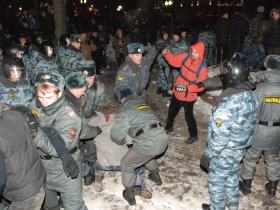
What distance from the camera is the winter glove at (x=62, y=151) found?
11.9 ft

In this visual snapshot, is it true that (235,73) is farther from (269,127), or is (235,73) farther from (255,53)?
(255,53)

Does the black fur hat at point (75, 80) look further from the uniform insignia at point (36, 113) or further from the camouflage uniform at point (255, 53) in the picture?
the camouflage uniform at point (255, 53)

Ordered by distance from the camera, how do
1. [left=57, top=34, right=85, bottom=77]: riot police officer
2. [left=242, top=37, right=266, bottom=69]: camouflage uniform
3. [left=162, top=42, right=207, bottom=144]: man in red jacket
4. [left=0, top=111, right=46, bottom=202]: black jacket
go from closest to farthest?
[left=0, top=111, right=46, bottom=202]: black jacket, [left=162, top=42, right=207, bottom=144]: man in red jacket, [left=57, top=34, right=85, bottom=77]: riot police officer, [left=242, top=37, right=266, bottom=69]: camouflage uniform

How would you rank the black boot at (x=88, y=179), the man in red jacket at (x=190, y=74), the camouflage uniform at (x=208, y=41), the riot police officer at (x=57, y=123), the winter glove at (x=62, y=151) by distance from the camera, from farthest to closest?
the camouflage uniform at (x=208, y=41)
the man in red jacket at (x=190, y=74)
the black boot at (x=88, y=179)
the riot police officer at (x=57, y=123)
the winter glove at (x=62, y=151)

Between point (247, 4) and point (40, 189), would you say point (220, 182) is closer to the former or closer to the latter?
point (40, 189)

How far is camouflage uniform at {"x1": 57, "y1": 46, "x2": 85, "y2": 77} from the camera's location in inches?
301

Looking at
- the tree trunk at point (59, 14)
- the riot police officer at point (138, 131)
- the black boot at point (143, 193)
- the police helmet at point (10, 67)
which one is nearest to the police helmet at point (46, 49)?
the police helmet at point (10, 67)

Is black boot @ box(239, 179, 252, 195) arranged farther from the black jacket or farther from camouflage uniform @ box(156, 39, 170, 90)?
camouflage uniform @ box(156, 39, 170, 90)

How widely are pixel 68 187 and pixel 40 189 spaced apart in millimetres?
580

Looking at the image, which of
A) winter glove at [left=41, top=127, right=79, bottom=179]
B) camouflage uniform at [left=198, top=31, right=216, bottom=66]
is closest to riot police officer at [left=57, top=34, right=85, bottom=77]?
winter glove at [left=41, top=127, right=79, bottom=179]

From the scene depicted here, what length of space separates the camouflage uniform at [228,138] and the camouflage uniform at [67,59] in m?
4.42

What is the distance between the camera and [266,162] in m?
5.07

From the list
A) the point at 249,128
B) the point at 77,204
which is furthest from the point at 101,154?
the point at 249,128

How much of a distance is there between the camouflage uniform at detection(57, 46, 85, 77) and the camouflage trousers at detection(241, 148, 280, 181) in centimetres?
443
